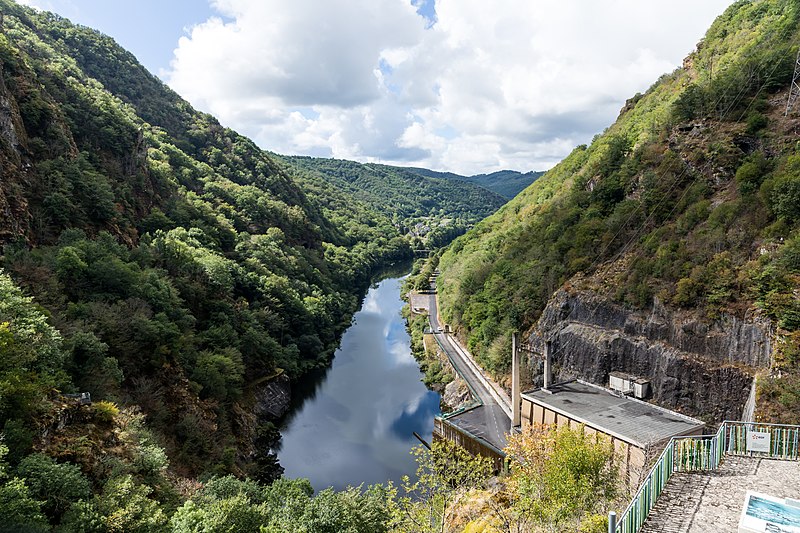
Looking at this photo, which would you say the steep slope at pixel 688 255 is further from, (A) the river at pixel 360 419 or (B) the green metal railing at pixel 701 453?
(B) the green metal railing at pixel 701 453

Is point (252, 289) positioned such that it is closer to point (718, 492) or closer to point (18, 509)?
point (18, 509)

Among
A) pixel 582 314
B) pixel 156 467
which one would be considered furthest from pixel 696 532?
pixel 582 314

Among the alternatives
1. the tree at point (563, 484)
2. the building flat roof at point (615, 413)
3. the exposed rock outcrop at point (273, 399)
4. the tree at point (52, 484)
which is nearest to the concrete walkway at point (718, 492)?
the tree at point (563, 484)

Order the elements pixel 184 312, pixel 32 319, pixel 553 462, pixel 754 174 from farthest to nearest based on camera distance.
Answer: pixel 184 312 → pixel 754 174 → pixel 32 319 → pixel 553 462

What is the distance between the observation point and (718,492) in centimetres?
1001

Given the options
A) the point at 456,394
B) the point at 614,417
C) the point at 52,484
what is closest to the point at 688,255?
the point at 614,417

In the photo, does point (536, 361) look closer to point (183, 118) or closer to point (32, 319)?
point (32, 319)

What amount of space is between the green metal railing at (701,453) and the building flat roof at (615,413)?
11296 mm

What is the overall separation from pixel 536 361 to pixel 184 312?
2985 cm

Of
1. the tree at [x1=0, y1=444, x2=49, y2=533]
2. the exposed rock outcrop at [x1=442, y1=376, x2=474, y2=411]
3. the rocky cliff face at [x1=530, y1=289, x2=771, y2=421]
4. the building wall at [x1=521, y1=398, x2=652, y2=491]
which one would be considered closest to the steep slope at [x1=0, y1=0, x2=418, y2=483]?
the tree at [x1=0, y1=444, x2=49, y2=533]

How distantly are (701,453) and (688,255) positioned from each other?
21.7 m

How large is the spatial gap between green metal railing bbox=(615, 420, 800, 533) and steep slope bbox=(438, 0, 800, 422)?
1064 cm

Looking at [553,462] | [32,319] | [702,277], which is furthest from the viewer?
[702,277]

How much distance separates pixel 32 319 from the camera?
20297 mm
